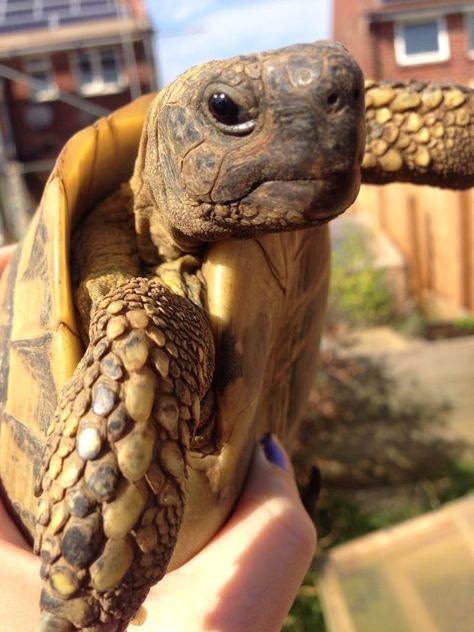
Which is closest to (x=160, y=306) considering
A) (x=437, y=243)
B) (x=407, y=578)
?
(x=407, y=578)

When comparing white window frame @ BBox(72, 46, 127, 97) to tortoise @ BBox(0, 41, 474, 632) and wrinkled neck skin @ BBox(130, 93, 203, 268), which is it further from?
wrinkled neck skin @ BBox(130, 93, 203, 268)

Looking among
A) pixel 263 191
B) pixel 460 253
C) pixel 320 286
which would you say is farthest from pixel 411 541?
pixel 460 253

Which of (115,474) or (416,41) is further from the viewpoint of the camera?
(416,41)

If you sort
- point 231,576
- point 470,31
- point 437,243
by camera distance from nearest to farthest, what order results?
point 231,576 < point 437,243 < point 470,31

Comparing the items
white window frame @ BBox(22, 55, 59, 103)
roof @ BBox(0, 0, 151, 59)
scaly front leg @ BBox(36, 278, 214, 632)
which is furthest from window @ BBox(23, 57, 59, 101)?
scaly front leg @ BBox(36, 278, 214, 632)

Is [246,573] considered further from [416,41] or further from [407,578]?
[416,41]

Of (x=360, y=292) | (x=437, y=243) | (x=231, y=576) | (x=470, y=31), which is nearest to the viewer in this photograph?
(x=231, y=576)

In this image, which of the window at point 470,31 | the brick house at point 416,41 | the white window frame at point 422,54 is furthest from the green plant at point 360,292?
the window at point 470,31

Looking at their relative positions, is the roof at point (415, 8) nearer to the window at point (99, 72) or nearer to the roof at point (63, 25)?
the roof at point (63, 25)
